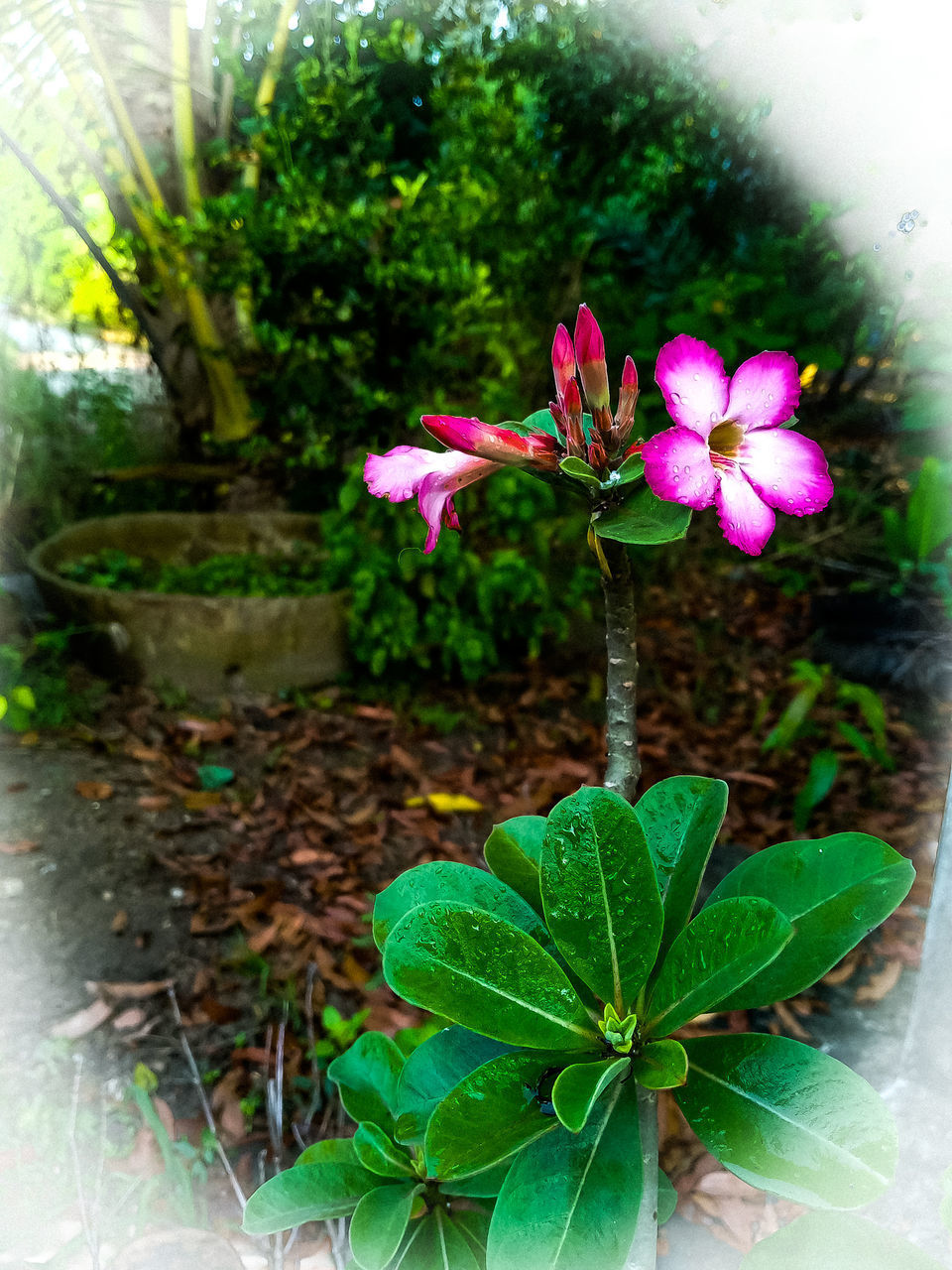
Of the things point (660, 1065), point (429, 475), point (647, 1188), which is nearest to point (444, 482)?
point (429, 475)

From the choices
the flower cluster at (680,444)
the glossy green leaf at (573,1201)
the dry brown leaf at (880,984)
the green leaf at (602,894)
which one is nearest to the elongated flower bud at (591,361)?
the flower cluster at (680,444)

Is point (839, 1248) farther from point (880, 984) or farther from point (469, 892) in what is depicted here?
point (880, 984)

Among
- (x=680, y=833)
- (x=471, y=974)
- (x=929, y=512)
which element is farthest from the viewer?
(x=929, y=512)

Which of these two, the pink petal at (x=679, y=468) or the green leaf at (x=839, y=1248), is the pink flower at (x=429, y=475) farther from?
the green leaf at (x=839, y=1248)

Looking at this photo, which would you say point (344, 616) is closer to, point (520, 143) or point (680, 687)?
point (680, 687)

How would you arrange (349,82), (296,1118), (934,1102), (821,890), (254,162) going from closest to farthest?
1. (821,890)
2. (934,1102)
3. (296,1118)
4. (349,82)
5. (254,162)

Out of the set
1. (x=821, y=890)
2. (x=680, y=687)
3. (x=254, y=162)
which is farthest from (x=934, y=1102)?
(x=254, y=162)

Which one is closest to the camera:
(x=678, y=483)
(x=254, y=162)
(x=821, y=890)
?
(x=678, y=483)
